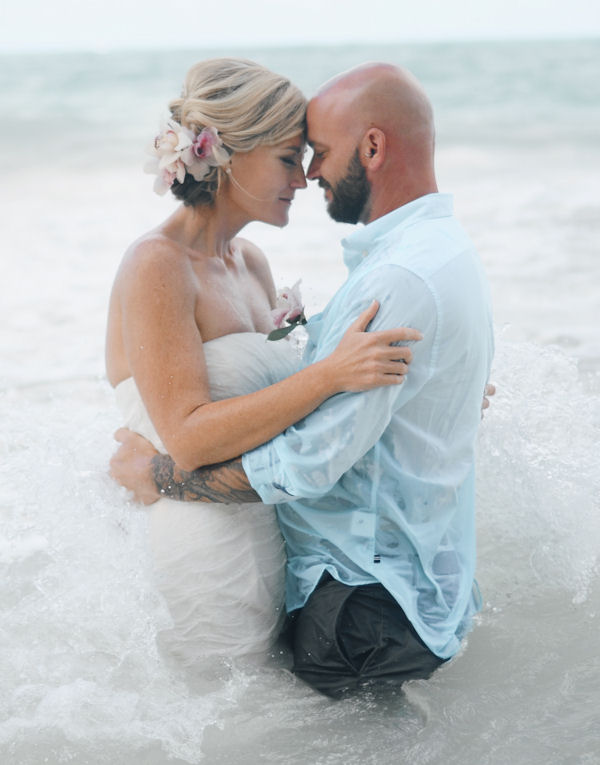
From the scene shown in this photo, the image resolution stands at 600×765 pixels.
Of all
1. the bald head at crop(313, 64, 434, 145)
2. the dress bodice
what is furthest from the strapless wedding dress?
the bald head at crop(313, 64, 434, 145)

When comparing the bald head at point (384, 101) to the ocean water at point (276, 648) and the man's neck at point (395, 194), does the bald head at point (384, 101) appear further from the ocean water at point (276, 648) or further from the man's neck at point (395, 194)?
the ocean water at point (276, 648)

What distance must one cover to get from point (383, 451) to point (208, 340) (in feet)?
2.27

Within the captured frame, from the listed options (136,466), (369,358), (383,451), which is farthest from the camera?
(136,466)

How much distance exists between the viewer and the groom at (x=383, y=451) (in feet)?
9.27

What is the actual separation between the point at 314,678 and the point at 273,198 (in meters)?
1.56

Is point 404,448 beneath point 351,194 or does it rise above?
beneath

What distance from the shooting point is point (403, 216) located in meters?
3.02

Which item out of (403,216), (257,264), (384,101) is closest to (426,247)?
(403,216)

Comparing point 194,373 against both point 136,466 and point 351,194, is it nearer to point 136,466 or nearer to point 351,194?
point 136,466

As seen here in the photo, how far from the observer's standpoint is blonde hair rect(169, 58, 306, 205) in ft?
10.3

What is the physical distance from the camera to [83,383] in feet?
23.1

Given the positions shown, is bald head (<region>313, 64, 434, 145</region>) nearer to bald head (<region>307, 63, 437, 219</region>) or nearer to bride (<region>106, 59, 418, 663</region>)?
bald head (<region>307, 63, 437, 219</region>)

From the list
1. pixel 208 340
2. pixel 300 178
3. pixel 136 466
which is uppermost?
pixel 300 178

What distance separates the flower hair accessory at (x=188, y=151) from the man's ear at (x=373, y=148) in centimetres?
47
